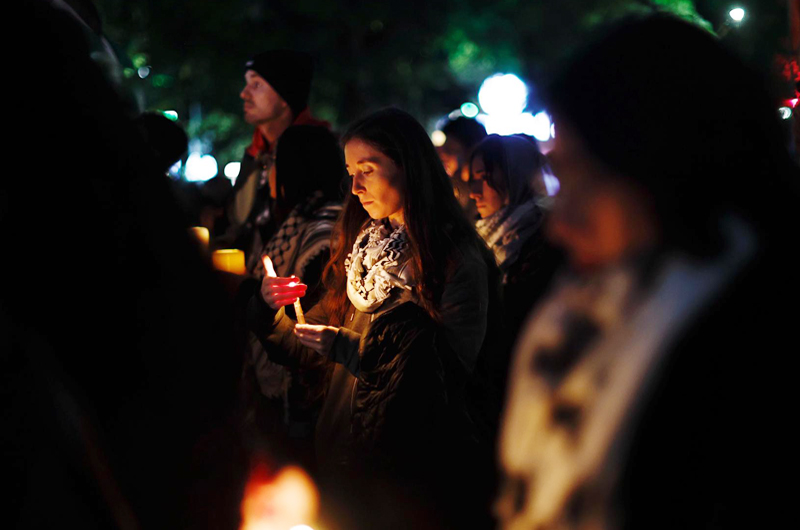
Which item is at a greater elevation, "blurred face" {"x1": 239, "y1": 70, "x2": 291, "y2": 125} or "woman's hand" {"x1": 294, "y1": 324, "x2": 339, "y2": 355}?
"blurred face" {"x1": 239, "y1": 70, "x2": 291, "y2": 125}

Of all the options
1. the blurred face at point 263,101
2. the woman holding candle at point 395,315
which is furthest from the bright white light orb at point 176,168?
the woman holding candle at point 395,315

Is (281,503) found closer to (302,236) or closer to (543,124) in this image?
(302,236)

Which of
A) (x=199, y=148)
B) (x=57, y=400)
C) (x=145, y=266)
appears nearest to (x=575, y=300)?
(x=145, y=266)

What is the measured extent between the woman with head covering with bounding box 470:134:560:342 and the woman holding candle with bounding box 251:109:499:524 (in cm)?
158

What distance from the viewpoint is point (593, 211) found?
1.35 meters

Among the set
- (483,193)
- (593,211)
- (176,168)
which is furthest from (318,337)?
(176,168)

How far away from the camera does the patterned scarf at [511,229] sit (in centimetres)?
495

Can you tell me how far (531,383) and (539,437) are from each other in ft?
0.33

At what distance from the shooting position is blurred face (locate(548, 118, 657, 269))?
1313 mm

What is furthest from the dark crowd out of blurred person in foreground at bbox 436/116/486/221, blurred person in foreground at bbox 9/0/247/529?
blurred person in foreground at bbox 436/116/486/221

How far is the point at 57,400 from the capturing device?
115cm

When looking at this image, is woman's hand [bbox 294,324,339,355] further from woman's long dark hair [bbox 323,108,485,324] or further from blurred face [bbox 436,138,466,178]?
blurred face [bbox 436,138,466,178]

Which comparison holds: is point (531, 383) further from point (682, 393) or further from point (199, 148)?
point (199, 148)

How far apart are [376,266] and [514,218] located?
229 cm
